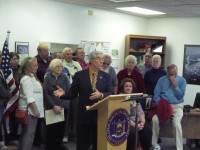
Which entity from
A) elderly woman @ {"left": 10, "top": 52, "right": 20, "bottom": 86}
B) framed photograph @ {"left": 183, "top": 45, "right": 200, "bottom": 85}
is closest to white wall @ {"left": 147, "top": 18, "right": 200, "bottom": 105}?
framed photograph @ {"left": 183, "top": 45, "right": 200, "bottom": 85}

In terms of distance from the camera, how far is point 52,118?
4.86m

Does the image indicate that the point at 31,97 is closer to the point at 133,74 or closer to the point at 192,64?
the point at 133,74

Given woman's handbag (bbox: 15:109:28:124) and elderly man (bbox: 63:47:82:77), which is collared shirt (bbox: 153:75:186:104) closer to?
elderly man (bbox: 63:47:82:77)

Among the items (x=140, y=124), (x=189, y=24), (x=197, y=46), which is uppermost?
(x=189, y=24)

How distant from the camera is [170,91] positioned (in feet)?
18.0

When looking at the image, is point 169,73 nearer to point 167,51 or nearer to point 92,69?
point 92,69

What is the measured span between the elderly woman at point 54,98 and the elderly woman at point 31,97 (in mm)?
181

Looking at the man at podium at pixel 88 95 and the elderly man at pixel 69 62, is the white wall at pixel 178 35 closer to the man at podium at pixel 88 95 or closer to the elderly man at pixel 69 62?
the elderly man at pixel 69 62

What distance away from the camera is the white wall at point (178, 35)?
873 cm

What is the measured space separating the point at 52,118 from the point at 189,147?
103 inches

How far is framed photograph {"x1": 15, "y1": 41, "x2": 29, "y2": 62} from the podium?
277 centimetres

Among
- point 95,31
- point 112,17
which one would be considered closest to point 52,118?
point 95,31

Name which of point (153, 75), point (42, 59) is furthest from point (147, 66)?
point (42, 59)

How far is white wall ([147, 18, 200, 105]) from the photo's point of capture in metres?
8.73
